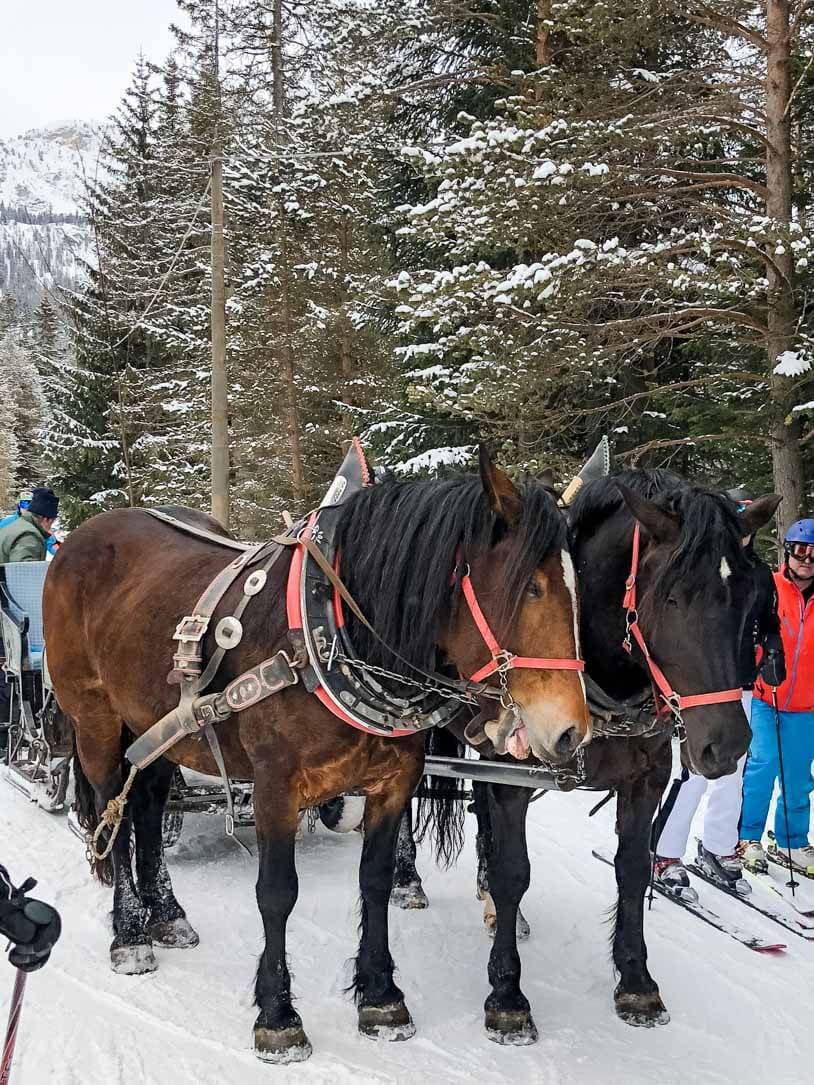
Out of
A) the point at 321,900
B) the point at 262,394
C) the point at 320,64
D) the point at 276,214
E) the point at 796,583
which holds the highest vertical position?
the point at 320,64

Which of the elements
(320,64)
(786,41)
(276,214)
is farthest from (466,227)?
(320,64)

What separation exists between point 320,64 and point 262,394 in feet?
19.0

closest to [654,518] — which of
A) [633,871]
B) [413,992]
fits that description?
[633,871]

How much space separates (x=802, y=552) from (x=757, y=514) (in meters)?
1.49

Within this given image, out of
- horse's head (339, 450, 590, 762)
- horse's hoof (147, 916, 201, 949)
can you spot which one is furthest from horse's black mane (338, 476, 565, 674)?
horse's hoof (147, 916, 201, 949)

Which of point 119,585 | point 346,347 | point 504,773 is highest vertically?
point 346,347

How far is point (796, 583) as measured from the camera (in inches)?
185

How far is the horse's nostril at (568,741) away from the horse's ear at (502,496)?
651mm

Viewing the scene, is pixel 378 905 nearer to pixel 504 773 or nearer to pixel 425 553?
pixel 504 773

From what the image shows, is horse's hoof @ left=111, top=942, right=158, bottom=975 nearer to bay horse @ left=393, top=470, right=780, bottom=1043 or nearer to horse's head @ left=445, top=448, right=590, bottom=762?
bay horse @ left=393, top=470, right=780, bottom=1043

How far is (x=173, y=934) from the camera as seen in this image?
12.4ft

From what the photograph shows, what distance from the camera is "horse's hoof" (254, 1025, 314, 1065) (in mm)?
2875

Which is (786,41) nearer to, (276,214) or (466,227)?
(466,227)

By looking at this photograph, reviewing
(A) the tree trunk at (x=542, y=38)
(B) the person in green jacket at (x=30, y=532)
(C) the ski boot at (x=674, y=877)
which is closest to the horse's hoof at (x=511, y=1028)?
(C) the ski boot at (x=674, y=877)
